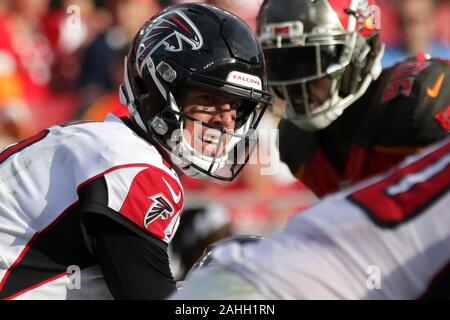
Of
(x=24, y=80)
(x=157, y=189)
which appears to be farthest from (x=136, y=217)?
(x=24, y=80)

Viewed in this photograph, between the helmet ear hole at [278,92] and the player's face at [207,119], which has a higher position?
the player's face at [207,119]

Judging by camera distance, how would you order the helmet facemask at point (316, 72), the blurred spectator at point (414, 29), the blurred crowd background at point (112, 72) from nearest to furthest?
the helmet facemask at point (316, 72)
the blurred crowd background at point (112, 72)
the blurred spectator at point (414, 29)

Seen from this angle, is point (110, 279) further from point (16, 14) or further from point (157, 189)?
point (16, 14)

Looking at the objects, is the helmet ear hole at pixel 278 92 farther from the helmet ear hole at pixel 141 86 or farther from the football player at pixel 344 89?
the helmet ear hole at pixel 141 86

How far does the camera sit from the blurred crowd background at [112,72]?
6.89 m

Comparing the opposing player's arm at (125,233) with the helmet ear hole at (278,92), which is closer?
the opposing player's arm at (125,233)

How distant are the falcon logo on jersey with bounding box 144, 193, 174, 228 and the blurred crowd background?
2773 millimetres

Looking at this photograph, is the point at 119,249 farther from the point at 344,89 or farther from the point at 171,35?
the point at 344,89

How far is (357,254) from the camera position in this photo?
5.61 ft

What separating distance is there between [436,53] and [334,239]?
697cm

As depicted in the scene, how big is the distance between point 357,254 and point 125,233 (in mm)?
1269

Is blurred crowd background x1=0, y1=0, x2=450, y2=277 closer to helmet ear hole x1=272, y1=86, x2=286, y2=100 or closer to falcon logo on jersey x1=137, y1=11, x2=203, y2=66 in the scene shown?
helmet ear hole x1=272, y1=86, x2=286, y2=100

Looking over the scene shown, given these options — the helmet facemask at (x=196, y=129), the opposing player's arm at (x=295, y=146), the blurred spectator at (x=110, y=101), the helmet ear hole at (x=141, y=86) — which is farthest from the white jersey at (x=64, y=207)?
the blurred spectator at (x=110, y=101)

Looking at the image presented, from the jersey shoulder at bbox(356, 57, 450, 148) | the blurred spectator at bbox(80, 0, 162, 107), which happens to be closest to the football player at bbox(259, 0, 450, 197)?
the jersey shoulder at bbox(356, 57, 450, 148)
